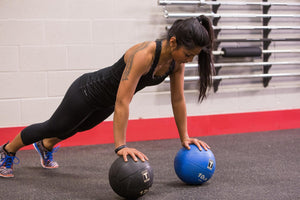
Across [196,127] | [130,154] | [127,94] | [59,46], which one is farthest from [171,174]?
[59,46]

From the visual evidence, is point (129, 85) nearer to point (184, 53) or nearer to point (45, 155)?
point (184, 53)

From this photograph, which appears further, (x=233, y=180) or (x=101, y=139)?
(x=101, y=139)

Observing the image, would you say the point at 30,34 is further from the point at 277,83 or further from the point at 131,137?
the point at 277,83

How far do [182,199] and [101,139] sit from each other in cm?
209

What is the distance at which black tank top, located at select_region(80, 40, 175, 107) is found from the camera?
2139 mm

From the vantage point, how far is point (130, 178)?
1.82 metres

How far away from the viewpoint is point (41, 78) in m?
3.71

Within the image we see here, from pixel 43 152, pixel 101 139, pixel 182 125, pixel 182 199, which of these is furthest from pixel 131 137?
pixel 182 199

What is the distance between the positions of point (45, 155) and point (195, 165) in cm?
123

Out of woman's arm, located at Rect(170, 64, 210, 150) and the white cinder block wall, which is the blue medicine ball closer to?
woman's arm, located at Rect(170, 64, 210, 150)

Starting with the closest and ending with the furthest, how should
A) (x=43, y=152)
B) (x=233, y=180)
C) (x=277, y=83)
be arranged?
1. (x=233, y=180)
2. (x=43, y=152)
3. (x=277, y=83)

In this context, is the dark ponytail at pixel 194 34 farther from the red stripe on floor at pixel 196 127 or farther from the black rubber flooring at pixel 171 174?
the red stripe on floor at pixel 196 127

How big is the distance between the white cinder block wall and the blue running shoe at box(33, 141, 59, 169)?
1.03 metres

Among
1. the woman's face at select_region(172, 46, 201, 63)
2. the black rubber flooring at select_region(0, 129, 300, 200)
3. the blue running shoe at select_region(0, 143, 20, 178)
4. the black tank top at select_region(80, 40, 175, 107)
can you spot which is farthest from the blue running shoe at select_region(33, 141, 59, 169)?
the woman's face at select_region(172, 46, 201, 63)
